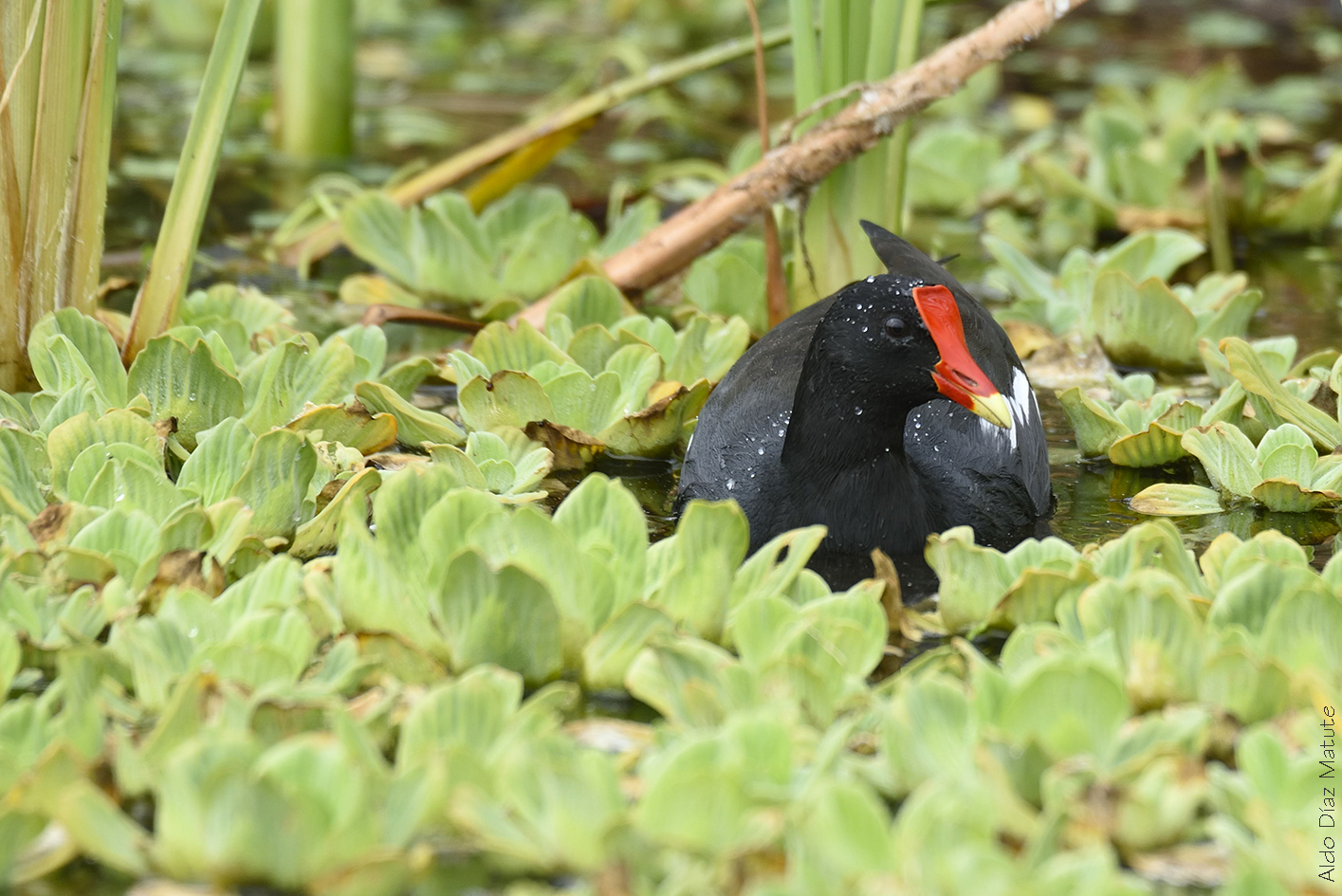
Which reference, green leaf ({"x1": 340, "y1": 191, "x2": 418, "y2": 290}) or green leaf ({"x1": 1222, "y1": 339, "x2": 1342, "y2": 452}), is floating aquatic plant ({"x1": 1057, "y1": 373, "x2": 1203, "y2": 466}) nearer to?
green leaf ({"x1": 1222, "y1": 339, "x2": 1342, "y2": 452})

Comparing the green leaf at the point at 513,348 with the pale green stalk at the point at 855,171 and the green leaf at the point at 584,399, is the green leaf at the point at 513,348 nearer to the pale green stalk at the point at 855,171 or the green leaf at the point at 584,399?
the green leaf at the point at 584,399

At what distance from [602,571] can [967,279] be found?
2.67m

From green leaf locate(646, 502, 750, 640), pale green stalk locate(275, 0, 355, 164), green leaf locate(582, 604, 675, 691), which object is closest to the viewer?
green leaf locate(582, 604, 675, 691)

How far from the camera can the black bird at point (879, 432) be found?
2.81 metres

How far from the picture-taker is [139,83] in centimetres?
666

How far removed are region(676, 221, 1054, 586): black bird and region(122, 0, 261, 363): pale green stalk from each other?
1.07 m

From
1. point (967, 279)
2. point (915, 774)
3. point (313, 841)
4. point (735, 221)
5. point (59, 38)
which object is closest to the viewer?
point (313, 841)

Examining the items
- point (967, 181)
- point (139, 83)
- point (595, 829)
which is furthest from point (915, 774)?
point (139, 83)

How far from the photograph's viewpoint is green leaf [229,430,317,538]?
2.65 meters

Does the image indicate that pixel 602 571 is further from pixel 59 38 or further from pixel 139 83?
pixel 139 83

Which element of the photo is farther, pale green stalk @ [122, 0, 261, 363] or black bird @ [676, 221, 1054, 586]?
pale green stalk @ [122, 0, 261, 363]

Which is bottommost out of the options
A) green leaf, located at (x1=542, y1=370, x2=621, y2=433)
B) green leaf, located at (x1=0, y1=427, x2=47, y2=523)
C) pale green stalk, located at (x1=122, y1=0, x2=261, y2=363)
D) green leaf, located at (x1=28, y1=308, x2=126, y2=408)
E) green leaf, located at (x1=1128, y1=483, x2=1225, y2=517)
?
green leaf, located at (x1=1128, y1=483, x2=1225, y2=517)

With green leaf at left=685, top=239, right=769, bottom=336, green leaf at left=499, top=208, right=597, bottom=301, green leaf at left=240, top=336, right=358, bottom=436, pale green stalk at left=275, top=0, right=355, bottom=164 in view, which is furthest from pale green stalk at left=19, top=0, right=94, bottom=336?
pale green stalk at left=275, top=0, right=355, bottom=164

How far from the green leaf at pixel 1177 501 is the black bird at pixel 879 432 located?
0.62ft
